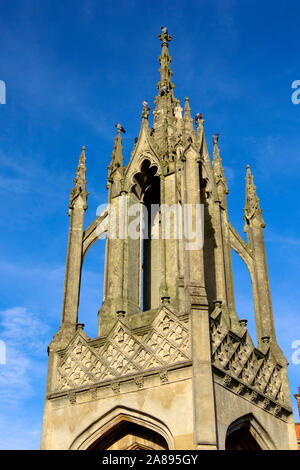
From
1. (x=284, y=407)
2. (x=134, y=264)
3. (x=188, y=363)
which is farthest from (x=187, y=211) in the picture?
(x=284, y=407)

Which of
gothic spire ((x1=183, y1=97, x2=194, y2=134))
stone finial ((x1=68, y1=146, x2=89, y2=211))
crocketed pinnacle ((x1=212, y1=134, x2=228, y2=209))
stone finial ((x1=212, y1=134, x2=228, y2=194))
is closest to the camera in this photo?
gothic spire ((x1=183, y1=97, x2=194, y2=134))

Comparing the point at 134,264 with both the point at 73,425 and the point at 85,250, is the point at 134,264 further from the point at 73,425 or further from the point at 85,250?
the point at 73,425

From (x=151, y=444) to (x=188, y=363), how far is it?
223cm

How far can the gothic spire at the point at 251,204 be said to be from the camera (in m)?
19.0

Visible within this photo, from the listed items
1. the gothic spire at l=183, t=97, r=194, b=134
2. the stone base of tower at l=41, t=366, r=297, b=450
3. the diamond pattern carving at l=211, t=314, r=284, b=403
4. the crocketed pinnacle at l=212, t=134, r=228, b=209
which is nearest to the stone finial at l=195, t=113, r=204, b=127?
the gothic spire at l=183, t=97, r=194, b=134

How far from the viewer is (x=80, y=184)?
1881 cm

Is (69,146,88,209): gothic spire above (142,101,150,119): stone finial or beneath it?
beneath

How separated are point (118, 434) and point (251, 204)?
806 cm

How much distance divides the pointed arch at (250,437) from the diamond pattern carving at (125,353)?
7.59ft

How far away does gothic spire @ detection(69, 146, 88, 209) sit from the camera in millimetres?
18375

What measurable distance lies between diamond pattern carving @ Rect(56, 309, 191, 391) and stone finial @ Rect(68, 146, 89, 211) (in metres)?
4.36

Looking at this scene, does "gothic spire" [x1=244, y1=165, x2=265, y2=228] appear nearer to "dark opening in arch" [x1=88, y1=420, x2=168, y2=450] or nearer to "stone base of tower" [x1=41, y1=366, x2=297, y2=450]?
"stone base of tower" [x1=41, y1=366, x2=297, y2=450]

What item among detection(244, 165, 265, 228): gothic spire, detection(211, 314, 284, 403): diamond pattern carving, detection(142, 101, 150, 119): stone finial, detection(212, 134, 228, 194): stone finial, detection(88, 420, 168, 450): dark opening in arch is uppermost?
detection(142, 101, 150, 119): stone finial

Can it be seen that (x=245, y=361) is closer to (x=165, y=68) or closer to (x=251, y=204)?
(x=251, y=204)
